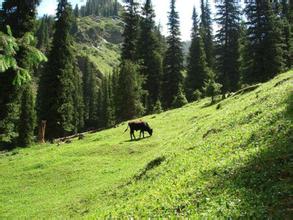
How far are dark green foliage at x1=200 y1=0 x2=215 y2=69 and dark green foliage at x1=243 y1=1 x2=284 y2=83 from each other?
24.2 metres

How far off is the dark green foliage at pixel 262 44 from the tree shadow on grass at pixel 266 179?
4098 cm

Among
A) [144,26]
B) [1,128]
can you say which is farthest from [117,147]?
[144,26]

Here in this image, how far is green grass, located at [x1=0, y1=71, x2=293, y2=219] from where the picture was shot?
1104cm

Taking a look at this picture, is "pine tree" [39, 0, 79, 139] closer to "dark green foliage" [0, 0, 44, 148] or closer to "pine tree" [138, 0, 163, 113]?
"dark green foliage" [0, 0, 44, 148]

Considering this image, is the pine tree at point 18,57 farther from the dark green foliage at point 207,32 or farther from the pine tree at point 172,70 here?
the dark green foliage at point 207,32

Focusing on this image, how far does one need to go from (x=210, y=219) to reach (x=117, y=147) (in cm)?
2208

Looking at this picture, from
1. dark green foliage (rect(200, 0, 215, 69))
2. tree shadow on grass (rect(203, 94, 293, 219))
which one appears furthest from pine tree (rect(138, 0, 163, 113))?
tree shadow on grass (rect(203, 94, 293, 219))

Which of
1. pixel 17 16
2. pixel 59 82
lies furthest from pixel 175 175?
pixel 59 82

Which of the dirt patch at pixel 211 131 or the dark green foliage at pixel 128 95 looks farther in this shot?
the dark green foliage at pixel 128 95

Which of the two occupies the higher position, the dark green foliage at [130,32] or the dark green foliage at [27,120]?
the dark green foliage at [130,32]

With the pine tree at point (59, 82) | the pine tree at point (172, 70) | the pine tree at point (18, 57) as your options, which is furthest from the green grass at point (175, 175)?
the pine tree at point (172, 70)

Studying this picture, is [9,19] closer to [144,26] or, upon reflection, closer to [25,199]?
[25,199]

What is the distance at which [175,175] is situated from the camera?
15891mm

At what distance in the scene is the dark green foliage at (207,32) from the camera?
8503 centimetres
